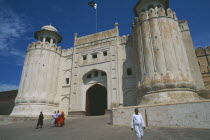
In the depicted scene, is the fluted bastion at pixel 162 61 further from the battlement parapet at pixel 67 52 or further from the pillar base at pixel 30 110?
the pillar base at pixel 30 110

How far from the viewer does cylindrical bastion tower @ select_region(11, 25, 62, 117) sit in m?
16.5

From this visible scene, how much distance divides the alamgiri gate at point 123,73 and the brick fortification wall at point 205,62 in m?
1.53

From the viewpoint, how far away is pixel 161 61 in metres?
11.6

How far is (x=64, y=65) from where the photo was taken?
20.8 meters

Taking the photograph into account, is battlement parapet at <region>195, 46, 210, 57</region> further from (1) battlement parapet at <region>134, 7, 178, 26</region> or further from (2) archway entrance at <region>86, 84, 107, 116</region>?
(2) archway entrance at <region>86, 84, 107, 116</region>

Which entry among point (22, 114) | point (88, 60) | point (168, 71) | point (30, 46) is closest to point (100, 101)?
point (88, 60)

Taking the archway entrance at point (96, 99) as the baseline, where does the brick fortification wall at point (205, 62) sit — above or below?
above

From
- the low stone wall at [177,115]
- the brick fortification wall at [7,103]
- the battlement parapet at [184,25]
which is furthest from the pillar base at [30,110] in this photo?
the battlement parapet at [184,25]

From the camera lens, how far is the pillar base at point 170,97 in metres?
10.1

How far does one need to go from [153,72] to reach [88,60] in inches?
390

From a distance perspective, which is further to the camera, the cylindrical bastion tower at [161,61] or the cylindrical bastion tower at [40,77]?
the cylindrical bastion tower at [40,77]

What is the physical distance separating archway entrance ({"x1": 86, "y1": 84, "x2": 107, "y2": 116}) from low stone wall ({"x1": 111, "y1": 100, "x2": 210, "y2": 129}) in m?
9.44

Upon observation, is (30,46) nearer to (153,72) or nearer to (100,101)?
(100,101)

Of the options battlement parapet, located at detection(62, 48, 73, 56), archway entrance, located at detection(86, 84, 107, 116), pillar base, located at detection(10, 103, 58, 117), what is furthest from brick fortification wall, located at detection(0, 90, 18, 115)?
archway entrance, located at detection(86, 84, 107, 116)
